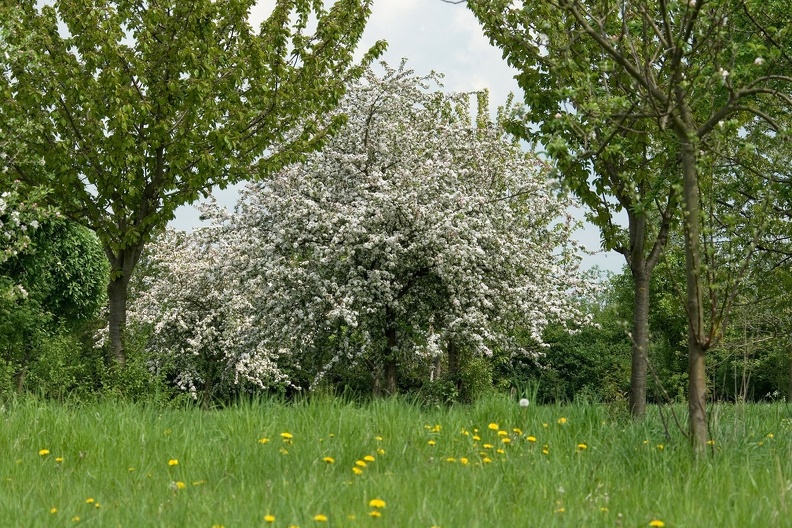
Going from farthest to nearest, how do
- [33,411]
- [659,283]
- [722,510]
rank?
[659,283], [33,411], [722,510]

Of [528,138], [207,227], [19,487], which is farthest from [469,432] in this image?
[207,227]

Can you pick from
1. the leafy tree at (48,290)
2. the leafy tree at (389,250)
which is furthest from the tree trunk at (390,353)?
the leafy tree at (48,290)

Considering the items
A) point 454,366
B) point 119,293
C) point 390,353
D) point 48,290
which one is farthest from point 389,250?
point 48,290

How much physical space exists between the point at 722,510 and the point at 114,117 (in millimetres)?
11042

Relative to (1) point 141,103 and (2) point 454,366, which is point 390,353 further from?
(1) point 141,103

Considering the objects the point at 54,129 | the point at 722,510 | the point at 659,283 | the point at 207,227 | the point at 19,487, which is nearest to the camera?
the point at 722,510

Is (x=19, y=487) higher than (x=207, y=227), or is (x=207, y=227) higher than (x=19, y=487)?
(x=207, y=227)

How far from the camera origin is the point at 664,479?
5480mm

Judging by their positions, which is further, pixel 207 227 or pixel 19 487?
pixel 207 227

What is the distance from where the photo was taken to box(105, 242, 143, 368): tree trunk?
48.9 ft

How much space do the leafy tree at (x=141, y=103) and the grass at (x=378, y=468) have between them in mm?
6104

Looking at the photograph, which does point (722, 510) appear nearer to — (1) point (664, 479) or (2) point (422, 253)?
(1) point (664, 479)

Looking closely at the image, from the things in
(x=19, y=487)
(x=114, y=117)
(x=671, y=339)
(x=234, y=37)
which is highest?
→ (x=234, y=37)

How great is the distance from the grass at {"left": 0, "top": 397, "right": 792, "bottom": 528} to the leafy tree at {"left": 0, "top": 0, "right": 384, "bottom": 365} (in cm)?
610
